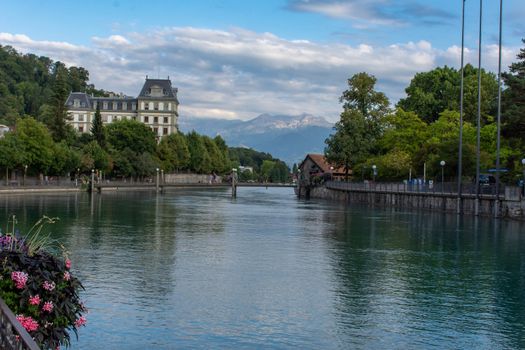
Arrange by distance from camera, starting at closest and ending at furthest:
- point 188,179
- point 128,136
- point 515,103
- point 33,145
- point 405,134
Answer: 1. point 515,103
2. point 405,134
3. point 33,145
4. point 128,136
5. point 188,179

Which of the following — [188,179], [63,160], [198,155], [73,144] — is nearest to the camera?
[63,160]

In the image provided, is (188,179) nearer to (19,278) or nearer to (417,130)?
(417,130)

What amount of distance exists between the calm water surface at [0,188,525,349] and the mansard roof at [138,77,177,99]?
136622 millimetres

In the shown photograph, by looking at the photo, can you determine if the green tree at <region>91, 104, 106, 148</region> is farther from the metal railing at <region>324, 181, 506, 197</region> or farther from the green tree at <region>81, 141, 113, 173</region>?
the metal railing at <region>324, 181, 506, 197</region>

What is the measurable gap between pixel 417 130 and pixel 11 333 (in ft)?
296

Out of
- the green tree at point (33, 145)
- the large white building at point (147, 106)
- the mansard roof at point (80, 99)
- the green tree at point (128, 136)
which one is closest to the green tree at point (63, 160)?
the green tree at point (33, 145)

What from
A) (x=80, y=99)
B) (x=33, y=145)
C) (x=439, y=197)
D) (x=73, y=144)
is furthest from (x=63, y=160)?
(x=80, y=99)

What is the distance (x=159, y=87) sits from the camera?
17938 centimetres

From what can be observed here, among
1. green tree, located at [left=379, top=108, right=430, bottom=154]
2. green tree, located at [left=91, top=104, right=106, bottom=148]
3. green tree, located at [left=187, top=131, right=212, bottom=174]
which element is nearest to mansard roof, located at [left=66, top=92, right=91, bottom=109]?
green tree, located at [left=187, top=131, right=212, bottom=174]

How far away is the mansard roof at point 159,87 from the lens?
17838cm

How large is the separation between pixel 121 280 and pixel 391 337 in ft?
32.9

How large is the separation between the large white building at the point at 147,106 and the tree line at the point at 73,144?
7.58 metres

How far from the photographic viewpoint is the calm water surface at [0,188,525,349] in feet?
54.2

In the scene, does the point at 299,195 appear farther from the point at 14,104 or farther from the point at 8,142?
the point at 14,104
